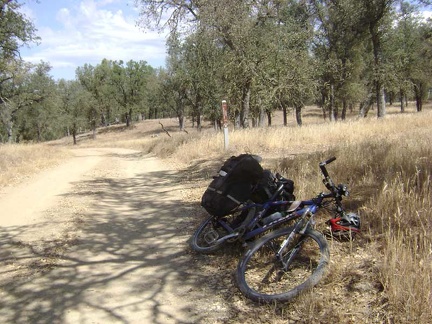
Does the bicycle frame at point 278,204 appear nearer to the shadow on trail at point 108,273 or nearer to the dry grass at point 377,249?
the dry grass at point 377,249

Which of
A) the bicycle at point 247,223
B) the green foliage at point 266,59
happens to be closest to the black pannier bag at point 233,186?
the bicycle at point 247,223

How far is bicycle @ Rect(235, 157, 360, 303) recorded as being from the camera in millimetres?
3383

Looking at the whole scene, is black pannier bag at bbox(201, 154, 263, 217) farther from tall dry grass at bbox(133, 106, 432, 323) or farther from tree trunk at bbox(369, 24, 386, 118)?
tree trunk at bbox(369, 24, 386, 118)

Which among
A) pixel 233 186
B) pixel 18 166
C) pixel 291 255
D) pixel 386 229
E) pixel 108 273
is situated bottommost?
pixel 108 273

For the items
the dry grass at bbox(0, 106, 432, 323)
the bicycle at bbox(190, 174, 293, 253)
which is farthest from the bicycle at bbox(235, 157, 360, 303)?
the bicycle at bbox(190, 174, 293, 253)

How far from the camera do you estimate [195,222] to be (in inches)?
232

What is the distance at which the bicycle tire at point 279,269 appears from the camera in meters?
3.17

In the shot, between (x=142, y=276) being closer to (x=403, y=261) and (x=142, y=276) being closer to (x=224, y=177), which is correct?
(x=224, y=177)

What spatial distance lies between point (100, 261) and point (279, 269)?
2260mm

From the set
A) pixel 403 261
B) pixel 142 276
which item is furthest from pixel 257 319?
pixel 142 276

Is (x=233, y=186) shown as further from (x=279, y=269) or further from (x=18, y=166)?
(x=18, y=166)

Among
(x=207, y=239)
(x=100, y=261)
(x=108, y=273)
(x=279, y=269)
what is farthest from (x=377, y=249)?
(x=100, y=261)

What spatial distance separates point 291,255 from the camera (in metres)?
3.58

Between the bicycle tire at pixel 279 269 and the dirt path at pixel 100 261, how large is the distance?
1.24 feet
